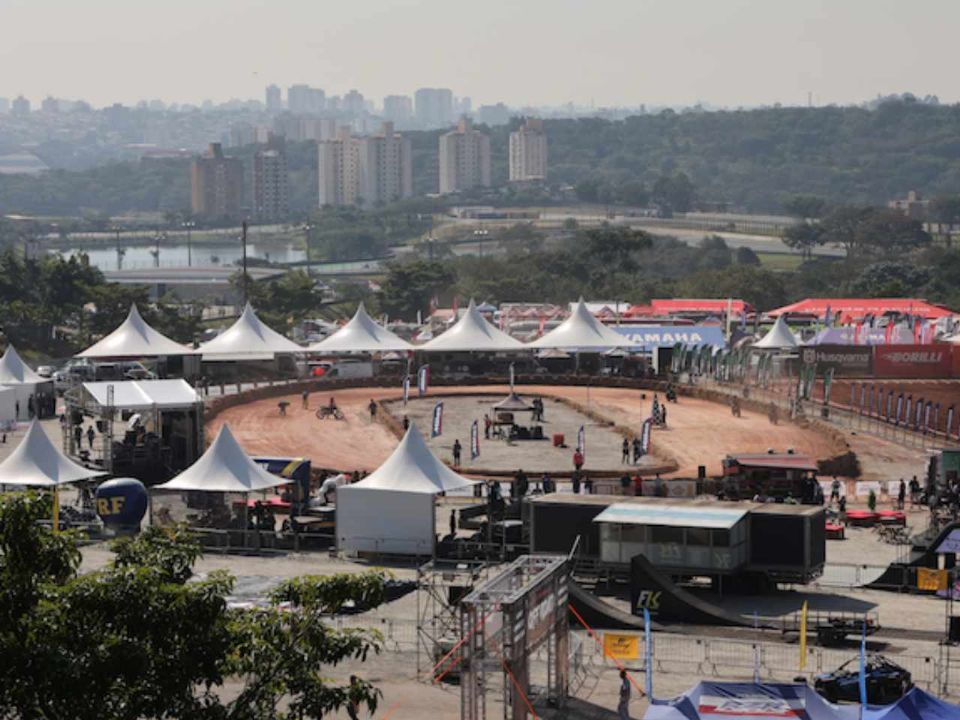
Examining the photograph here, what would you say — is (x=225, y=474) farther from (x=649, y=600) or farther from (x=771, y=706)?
(x=771, y=706)

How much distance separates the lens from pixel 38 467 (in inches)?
1617

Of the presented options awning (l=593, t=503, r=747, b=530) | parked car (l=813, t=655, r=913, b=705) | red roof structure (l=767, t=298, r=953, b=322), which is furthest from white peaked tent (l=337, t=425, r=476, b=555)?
red roof structure (l=767, t=298, r=953, b=322)

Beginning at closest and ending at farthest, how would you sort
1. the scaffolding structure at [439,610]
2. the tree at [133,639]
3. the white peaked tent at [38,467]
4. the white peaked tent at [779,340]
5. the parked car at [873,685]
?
the tree at [133,639], the parked car at [873,685], the scaffolding structure at [439,610], the white peaked tent at [38,467], the white peaked tent at [779,340]

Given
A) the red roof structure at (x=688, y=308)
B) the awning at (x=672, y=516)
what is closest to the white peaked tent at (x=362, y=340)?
the red roof structure at (x=688, y=308)

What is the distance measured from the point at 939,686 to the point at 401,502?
42.7 feet

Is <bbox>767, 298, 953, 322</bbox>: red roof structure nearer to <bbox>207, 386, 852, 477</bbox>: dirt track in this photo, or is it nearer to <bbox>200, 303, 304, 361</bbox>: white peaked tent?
<bbox>207, 386, 852, 477</bbox>: dirt track

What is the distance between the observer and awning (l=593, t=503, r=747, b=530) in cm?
3322

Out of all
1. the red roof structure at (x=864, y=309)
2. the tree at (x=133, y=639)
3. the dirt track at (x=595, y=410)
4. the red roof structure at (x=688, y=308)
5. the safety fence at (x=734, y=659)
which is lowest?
the dirt track at (x=595, y=410)

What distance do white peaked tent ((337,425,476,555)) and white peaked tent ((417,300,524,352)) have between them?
32674 mm

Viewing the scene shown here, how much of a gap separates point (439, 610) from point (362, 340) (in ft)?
132

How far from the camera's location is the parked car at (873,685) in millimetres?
26391

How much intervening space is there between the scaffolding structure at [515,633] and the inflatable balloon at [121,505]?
1534 cm

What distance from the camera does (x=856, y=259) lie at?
169m

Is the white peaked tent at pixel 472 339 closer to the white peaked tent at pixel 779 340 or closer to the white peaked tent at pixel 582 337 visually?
the white peaked tent at pixel 582 337
